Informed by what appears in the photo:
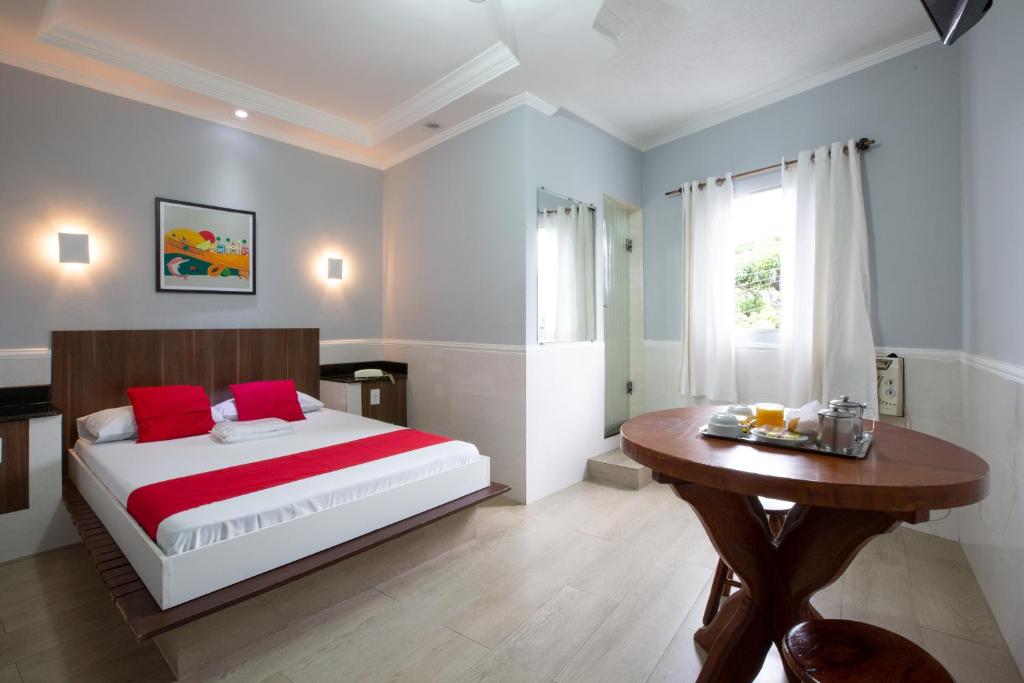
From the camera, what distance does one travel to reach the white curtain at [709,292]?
3631 mm

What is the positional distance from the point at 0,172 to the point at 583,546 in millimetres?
3885

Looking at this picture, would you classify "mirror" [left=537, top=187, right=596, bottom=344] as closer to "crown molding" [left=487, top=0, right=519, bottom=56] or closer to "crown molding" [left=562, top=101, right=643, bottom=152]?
"crown molding" [left=562, top=101, right=643, bottom=152]

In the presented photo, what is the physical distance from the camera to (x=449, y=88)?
10.7 feet

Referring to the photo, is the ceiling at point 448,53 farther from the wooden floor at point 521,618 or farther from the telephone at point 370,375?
the wooden floor at point 521,618

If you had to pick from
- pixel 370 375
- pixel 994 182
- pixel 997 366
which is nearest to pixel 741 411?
pixel 997 366

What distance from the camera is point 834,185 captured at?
10.1 ft

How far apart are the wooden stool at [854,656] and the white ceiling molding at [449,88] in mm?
2980

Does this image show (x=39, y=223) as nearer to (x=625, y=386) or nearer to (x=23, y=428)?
(x=23, y=428)

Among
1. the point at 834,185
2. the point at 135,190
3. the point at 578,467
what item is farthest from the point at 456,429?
the point at 834,185

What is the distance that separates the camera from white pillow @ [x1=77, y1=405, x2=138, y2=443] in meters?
2.70

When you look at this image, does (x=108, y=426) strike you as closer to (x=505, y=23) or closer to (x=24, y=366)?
(x=24, y=366)

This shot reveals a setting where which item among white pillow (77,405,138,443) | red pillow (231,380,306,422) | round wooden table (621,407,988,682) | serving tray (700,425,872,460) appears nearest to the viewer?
round wooden table (621,407,988,682)

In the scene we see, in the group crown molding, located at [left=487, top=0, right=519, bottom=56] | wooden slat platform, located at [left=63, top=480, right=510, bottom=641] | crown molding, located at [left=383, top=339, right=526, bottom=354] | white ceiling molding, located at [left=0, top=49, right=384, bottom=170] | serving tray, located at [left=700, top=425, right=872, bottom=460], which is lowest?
wooden slat platform, located at [left=63, top=480, right=510, bottom=641]

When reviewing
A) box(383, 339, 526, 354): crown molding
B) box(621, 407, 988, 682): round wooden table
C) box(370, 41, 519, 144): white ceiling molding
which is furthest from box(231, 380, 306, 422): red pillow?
box(621, 407, 988, 682): round wooden table
